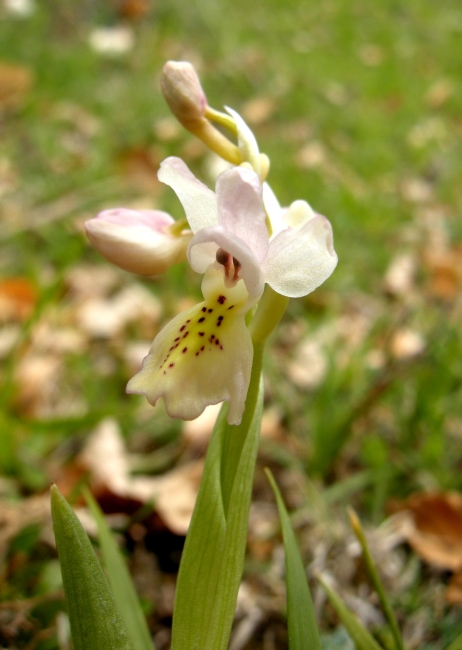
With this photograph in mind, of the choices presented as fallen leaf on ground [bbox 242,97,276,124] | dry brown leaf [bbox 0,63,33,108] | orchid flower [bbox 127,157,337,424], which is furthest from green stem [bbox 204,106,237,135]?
fallen leaf on ground [bbox 242,97,276,124]

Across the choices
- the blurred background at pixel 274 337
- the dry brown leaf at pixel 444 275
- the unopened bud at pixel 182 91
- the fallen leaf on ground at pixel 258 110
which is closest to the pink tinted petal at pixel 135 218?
the unopened bud at pixel 182 91

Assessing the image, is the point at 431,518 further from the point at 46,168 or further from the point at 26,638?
the point at 46,168

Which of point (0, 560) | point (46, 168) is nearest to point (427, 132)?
point (46, 168)

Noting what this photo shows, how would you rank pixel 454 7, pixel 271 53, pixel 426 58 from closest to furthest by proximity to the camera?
pixel 271 53
pixel 426 58
pixel 454 7

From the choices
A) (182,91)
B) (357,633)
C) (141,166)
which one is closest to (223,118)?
(182,91)

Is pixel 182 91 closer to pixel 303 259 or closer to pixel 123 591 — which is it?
pixel 303 259

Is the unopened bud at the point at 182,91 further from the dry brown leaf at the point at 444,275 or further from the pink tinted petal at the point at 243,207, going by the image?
the dry brown leaf at the point at 444,275
